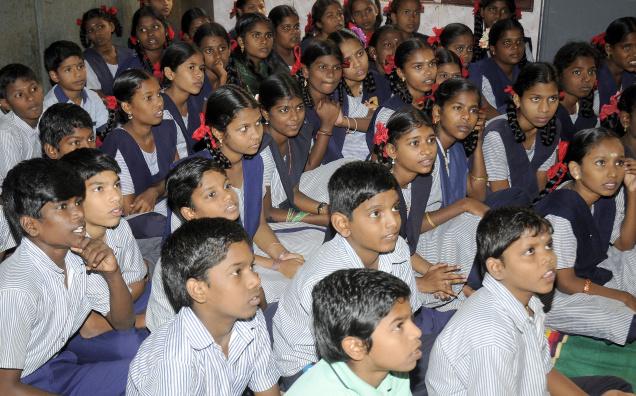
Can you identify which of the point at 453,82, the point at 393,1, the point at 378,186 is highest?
the point at 393,1

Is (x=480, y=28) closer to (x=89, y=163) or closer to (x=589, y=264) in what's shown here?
(x=589, y=264)

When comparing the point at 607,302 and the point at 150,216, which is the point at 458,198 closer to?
the point at 607,302

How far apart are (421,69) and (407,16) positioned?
1360 mm

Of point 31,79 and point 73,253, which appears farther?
point 31,79

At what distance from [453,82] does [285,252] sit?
1.08m

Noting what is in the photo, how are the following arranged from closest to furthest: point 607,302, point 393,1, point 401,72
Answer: point 607,302 < point 401,72 < point 393,1

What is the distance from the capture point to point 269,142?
3.17 metres

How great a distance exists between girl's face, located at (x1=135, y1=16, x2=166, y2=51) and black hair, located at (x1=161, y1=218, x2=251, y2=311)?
A: 291 centimetres

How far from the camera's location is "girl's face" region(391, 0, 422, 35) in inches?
197

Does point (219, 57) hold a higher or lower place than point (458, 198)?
higher

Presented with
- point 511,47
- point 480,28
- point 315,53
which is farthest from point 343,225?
point 480,28

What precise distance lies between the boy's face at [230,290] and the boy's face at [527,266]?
672 millimetres

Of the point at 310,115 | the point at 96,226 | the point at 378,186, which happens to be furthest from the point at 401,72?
the point at 96,226

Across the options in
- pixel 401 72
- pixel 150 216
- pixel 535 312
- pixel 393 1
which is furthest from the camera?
pixel 393 1
